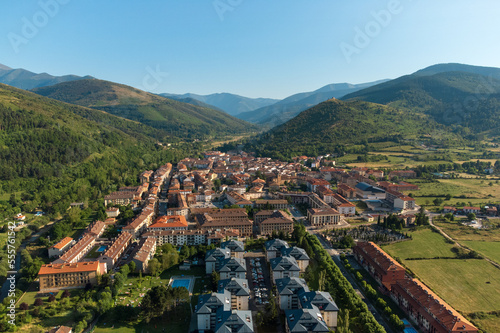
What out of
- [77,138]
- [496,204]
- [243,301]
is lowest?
[243,301]

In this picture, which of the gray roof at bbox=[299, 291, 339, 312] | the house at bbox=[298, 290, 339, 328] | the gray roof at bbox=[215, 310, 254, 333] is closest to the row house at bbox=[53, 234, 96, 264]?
the gray roof at bbox=[215, 310, 254, 333]

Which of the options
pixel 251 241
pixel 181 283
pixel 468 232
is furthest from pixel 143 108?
pixel 468 232

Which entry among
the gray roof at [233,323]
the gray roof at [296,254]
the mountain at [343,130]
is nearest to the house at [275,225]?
the gray roof at [296,254]

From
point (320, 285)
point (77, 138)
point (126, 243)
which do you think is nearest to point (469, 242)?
point (320, 285)

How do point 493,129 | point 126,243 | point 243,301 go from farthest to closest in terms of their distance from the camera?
point 493,129, point 126,243, point 243,301

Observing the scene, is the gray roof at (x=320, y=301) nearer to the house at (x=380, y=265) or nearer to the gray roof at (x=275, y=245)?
the house at (x=380, y=265)

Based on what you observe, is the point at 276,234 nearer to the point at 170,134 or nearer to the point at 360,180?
the point at 360,180

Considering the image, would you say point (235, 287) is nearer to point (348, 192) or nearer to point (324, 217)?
point (324, 217)
